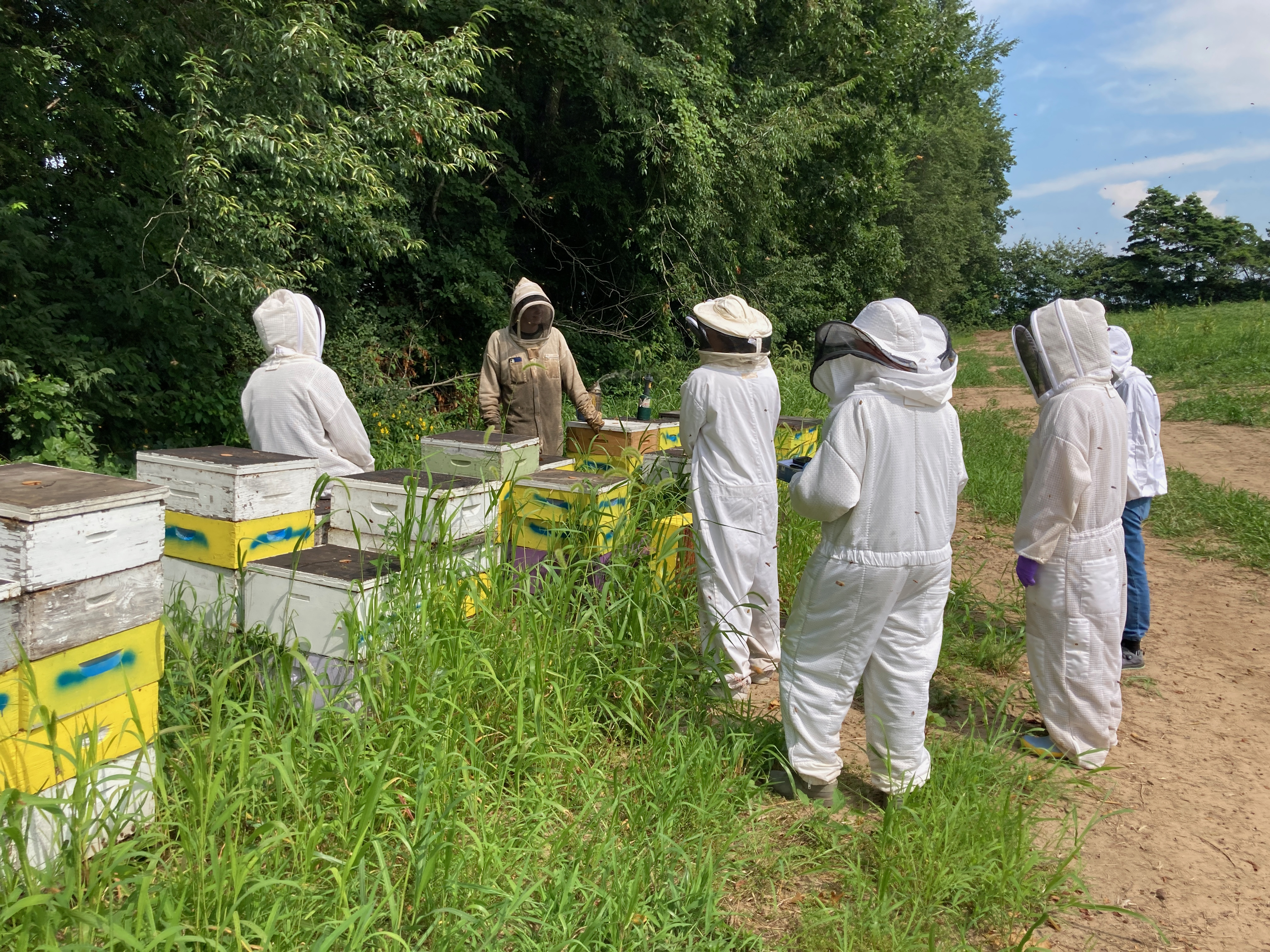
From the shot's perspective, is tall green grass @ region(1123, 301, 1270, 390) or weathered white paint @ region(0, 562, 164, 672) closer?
weathered white paint @ region(0, 562, 164, 672)

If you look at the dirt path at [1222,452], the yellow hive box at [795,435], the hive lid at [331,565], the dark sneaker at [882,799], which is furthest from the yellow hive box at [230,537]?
the dirt path at [1222,452]

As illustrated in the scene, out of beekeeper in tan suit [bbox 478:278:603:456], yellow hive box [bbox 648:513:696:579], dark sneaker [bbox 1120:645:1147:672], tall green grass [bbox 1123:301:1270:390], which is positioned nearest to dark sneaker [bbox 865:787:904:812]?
yellow hive box [bbox 648:513:696:579]

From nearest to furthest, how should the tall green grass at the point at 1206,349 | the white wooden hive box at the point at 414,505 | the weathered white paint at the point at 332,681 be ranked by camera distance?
1. the weathered white paint at the point at 332,681
2. the white wooden hive box at the point at 414,505
3. the tall green grass at the point at 1206,349

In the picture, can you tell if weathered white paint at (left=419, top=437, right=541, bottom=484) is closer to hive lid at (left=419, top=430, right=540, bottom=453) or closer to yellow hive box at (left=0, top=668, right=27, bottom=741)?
hive lid at (left=419, top=430, right=540, bottom=453)

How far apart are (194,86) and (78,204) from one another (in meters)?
1.67

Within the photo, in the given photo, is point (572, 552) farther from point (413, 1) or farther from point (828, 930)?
point (413, 1)

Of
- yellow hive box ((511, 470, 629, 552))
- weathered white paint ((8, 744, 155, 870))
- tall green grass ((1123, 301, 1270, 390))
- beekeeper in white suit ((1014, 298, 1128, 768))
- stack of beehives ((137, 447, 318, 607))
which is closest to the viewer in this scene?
weathered white paint ((8, 744, 155, 870))

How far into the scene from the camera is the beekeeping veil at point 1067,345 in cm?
326

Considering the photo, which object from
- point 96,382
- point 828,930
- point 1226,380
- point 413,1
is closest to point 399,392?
point 96,382

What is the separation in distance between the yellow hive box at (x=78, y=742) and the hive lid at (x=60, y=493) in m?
0.48

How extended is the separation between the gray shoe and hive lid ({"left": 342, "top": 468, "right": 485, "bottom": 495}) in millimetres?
1512

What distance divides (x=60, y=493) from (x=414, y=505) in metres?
1.03

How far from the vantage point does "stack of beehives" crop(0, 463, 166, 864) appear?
6.24 ft

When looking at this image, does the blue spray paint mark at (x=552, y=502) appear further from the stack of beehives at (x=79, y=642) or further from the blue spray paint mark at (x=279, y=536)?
the stack of beehives at (x=79, y=642)
